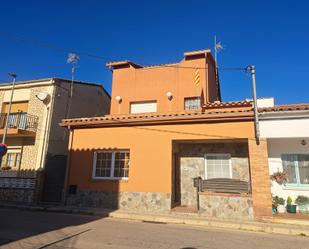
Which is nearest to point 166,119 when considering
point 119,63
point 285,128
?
point 285,128

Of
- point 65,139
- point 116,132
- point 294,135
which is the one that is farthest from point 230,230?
point 65,139

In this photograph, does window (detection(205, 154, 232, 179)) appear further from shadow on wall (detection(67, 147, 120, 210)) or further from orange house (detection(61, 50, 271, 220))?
shadow on wall (detection(67, 147, 120, 210))

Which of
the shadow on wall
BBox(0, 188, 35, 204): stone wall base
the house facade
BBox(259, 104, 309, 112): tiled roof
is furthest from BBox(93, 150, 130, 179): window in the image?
BBox(259, 104, 309, 112): tiled roof

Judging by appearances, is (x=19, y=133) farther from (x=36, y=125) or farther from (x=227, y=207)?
(x=227, y=207)

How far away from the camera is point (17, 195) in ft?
43.4

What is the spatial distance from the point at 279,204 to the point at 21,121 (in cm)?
1439

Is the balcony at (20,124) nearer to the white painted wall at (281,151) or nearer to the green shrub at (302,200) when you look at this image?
the white painted wall at (281,151)

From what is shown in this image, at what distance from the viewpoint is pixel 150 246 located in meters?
5.75

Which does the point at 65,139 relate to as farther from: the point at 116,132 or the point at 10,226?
the point at 10,226

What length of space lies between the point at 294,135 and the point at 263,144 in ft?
3.69

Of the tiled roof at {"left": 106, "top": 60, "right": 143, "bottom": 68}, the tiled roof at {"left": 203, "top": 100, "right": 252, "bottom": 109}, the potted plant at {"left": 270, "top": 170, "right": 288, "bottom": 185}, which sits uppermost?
the tiled roof at {"left": 106, "top": 60, "right": 143, "bottom": 68}

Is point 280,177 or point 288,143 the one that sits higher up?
point 288,143

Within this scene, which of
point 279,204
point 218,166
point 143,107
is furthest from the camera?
point 143,107

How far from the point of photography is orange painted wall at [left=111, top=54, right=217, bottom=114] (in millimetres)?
15594
